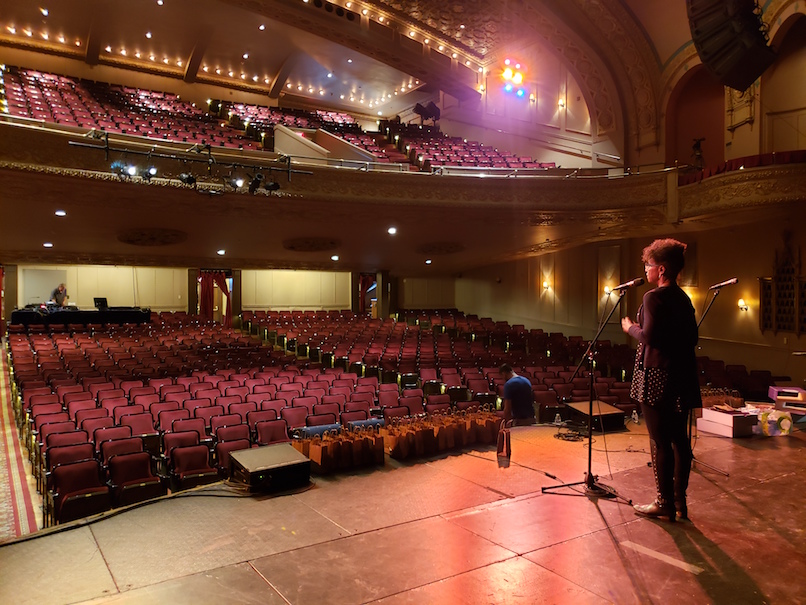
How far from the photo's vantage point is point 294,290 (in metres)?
19.4

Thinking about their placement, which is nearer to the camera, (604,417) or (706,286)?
(604,417)

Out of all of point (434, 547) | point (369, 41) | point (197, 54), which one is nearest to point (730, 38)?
point (434, 547)

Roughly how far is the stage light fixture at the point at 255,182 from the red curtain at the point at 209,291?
8.30 metres

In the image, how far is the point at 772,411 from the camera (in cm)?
528

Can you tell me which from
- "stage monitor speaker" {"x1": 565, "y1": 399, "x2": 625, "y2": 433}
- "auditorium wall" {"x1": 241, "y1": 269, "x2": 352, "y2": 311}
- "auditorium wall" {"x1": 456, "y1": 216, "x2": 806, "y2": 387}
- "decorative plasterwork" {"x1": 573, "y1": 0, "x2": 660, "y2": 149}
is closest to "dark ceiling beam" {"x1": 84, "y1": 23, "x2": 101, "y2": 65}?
"auditorium wall" {"x1": 241, "y1": 269, "x2": 352, "y2": 311}

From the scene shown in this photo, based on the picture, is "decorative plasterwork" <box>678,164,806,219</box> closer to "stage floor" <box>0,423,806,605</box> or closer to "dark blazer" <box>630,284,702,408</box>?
"stage floor" <box>0,423,806,605</box>

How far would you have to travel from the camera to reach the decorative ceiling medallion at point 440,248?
15.0 meters

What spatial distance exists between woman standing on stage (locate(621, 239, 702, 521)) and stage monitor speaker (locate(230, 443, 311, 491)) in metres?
2.27

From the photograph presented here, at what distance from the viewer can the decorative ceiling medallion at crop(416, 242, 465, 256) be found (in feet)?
49.2

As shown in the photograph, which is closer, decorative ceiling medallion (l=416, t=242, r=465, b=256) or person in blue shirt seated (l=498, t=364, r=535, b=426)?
person in blue shirt seated (l=498, t=364, r=535, b=426)

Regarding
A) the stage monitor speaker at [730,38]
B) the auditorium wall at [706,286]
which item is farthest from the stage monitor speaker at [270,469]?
the stage monitor speaker at [730,38]

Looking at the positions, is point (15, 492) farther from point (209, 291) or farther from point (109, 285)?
point (109, 285)

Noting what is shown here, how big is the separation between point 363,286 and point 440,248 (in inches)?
201

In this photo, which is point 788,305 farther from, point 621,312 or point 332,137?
point 332,137
